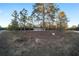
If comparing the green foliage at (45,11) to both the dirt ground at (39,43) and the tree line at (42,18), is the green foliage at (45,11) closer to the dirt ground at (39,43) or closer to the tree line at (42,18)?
the tree line at (42,18)

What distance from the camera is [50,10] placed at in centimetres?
237

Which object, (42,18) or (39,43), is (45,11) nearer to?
(42,18)

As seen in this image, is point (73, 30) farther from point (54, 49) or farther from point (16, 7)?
point (16, 7)

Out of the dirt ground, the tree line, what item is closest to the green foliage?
the tree line

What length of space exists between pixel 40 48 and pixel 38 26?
0.20 meters

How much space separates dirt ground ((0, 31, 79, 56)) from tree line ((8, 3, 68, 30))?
0.17 ft

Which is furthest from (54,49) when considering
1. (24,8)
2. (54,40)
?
(24,8)

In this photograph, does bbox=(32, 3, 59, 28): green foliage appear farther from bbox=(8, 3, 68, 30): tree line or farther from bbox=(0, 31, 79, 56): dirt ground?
bbox=(0, 31, 79, 56): dirt ground

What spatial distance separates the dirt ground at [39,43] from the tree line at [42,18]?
5 cm

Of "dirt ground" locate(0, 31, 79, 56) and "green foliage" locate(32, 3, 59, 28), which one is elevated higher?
"green foliage" locate(32, 3, 59, 28)

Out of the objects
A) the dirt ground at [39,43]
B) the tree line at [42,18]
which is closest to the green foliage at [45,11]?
the tree line at [42,18]

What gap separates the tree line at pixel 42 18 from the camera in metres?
2.34

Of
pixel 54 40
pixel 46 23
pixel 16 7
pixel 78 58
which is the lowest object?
pixel 78 58

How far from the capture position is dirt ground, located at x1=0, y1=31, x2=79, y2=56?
2330mm
